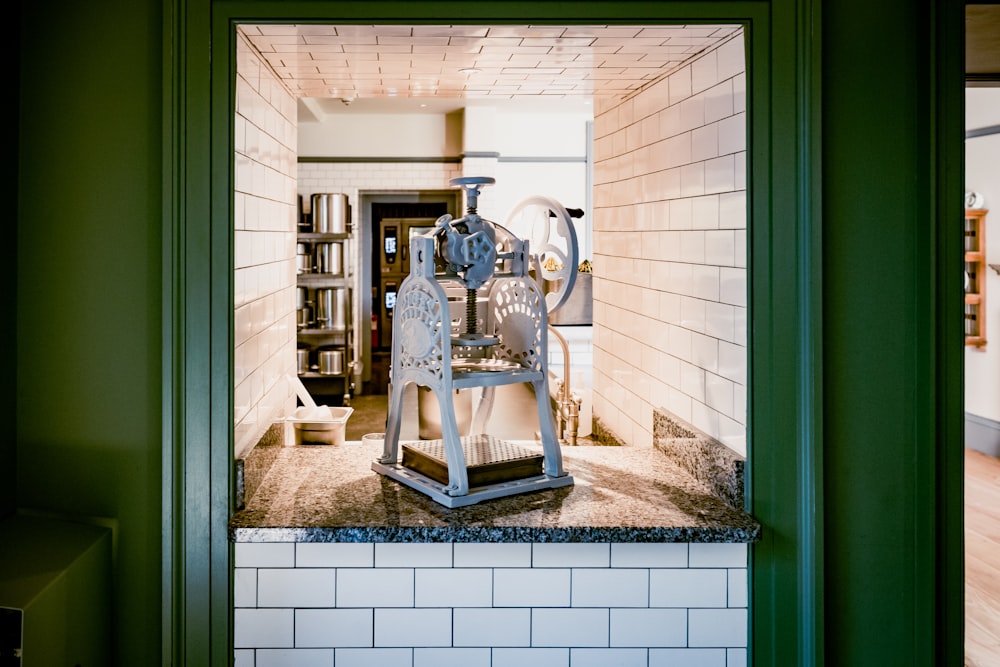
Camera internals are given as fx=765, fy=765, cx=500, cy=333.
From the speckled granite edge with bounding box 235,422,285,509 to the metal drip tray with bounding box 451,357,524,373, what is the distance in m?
0.51

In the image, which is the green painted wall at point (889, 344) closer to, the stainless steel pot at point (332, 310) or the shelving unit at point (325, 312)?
the shelving unit at point (325, 312)

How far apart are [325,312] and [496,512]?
6854mm

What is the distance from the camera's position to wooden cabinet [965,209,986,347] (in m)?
5.97

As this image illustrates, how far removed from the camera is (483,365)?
1849mm

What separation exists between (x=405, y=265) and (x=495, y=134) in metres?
1.85

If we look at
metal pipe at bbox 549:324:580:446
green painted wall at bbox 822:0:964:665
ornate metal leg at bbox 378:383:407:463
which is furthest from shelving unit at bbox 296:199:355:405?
green painted wall at bbox 822:0:964:665

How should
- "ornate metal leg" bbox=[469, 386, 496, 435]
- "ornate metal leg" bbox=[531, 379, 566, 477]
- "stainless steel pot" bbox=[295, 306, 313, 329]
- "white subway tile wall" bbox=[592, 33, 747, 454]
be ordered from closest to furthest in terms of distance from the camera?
"white subway tile wall" bbox=[592, 33, 747, 454]
"ornate metal leg" bbox=[531, 379, 566, 477]
"ornate metal leg" bbox=[469, 386, 496, 435]
"stainless steel pot" bbox=[295, 306, 313, 329]

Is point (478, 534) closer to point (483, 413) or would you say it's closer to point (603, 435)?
point (483, 413)

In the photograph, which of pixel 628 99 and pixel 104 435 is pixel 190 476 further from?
pixel 628 99

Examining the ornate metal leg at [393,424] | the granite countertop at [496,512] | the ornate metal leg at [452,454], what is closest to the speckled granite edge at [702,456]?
the granite countertop at [496,512]

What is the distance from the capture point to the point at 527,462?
6.11 ft

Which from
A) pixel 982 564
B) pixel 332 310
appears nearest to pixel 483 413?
pixel 982 564

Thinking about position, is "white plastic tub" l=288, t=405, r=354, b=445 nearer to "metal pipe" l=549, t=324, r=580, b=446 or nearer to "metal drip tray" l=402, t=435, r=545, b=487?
"metal drip tray" l=402, t=435, r=545, b=487

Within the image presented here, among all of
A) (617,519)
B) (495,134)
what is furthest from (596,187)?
(495,134)
